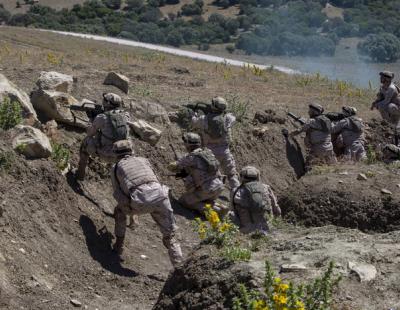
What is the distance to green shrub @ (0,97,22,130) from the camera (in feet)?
36.6

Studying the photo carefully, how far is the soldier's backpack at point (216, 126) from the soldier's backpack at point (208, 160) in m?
0.89

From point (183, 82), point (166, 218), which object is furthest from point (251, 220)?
point (183, 82)

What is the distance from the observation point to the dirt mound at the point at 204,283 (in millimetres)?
6773

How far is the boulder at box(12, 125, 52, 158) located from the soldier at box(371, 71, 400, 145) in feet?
30.5

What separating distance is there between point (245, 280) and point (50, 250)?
375 cm

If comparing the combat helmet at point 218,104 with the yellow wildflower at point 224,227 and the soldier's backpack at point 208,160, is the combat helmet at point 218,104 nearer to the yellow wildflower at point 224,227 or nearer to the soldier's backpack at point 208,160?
the soldier's backpack at point 208,160

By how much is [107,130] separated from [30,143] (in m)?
1.05

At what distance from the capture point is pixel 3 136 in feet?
35.8

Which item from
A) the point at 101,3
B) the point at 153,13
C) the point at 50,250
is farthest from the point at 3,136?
the point at 101,3

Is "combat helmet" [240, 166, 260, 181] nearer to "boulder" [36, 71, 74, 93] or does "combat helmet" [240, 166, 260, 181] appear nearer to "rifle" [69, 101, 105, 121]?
"rifle" [69, 101, 105, 121]

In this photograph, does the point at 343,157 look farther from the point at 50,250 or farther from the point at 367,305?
the point at 367,305

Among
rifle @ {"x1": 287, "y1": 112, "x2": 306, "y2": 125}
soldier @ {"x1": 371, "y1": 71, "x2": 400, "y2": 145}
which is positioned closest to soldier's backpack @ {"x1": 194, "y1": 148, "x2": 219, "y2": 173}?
rifle @ {"x1": 287, "y1": 112, "x2": 306, "y2": 125}

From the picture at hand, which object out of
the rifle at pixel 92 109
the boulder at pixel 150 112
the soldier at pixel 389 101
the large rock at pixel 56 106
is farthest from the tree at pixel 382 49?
the rifle at pixel 92 109

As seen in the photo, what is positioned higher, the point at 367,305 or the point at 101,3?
the point at 367,305
